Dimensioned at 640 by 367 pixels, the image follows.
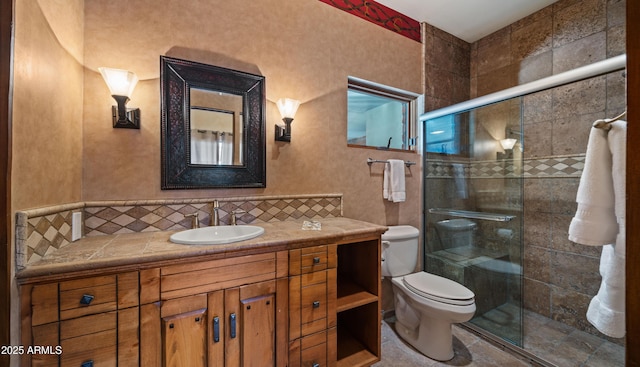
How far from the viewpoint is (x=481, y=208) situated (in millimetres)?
2195

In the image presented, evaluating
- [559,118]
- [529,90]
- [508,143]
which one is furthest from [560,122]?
[529,90]

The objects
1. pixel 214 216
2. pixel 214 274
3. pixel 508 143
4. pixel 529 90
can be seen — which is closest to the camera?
pixel 214 274

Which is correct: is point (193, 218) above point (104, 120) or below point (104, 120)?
below

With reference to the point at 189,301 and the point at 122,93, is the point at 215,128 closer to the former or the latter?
the point at 122,93

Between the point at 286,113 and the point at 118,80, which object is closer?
the point at 118,80

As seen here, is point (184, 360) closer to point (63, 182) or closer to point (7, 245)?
point (7, 245)

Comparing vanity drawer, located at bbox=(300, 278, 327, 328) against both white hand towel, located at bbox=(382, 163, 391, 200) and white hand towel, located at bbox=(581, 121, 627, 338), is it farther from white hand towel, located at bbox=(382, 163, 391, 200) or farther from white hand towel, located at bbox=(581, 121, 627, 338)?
white hand towel, located at bbox=(581, 121, 627, 338)

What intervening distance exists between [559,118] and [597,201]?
149 cm

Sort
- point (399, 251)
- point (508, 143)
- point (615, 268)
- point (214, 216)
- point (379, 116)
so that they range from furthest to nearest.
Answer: point (379, 116) → point (508, 143) → point (399, 251) → point (214, 216) → point (615, 268)

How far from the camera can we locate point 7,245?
30.4 inches

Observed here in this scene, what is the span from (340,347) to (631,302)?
1.54 metres

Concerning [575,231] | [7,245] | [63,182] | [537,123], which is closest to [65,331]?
[7,245]

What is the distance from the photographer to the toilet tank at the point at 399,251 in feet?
6.21

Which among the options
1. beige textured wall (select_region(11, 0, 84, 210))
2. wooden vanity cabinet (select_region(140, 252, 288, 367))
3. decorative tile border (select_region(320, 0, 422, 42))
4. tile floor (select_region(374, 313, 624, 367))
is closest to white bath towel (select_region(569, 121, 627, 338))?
tile floor (select_region(374, 313, 624, 367))
